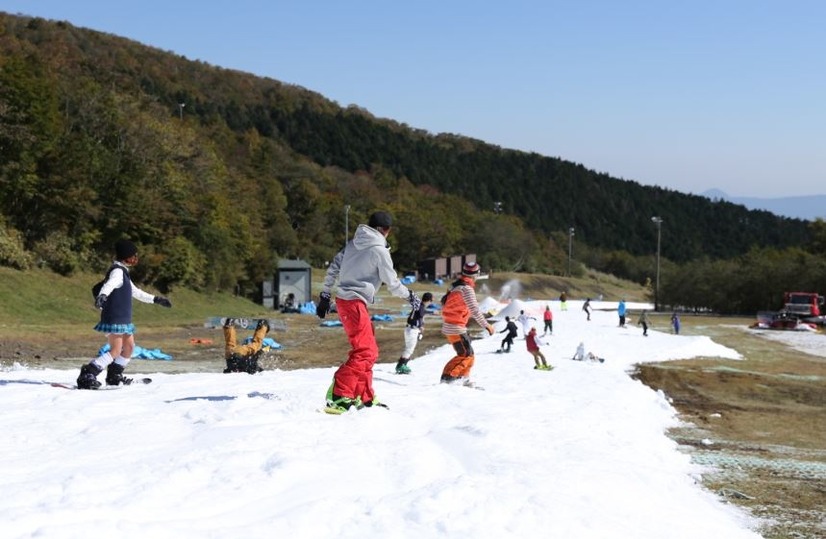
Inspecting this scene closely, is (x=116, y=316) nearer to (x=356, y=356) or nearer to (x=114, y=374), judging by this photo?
(x=114, y=374)

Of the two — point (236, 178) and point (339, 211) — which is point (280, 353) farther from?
point (339, 211)

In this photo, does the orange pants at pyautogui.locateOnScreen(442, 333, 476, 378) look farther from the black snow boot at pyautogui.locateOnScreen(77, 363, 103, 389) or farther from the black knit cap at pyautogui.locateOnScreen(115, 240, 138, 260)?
the black snow boot at pyautogui.locateOnScreen(77, 363, 103, 389)

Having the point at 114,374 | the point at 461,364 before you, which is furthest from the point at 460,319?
the point at 114,374

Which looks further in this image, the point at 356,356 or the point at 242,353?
the point at 242,353

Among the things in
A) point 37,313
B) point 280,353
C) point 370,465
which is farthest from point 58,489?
point 37,313

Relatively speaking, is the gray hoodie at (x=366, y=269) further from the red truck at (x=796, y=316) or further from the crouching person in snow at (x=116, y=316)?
the red truck at (x=796, y=316)

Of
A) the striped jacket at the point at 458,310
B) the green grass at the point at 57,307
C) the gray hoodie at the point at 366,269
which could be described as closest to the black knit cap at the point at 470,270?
the striped jacket at the point at 458,310

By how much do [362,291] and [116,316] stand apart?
3.55 metres

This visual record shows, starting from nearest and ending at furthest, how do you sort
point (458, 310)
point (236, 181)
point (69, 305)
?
point (458, 310), point (69, 305), point (236, 181)

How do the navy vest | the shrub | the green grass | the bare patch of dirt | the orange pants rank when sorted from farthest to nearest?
the shrub
the green grass
the orange pants
the navy vest
the bare patch of dirt

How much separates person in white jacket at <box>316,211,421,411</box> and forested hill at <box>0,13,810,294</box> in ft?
120

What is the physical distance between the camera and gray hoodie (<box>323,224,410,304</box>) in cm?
875

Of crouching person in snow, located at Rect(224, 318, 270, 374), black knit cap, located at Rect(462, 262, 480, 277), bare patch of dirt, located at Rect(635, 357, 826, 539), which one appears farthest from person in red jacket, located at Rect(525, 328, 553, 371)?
crouching person in snow, located at Rect(224, 318, 270, 374)

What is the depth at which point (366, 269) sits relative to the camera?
346 inches
